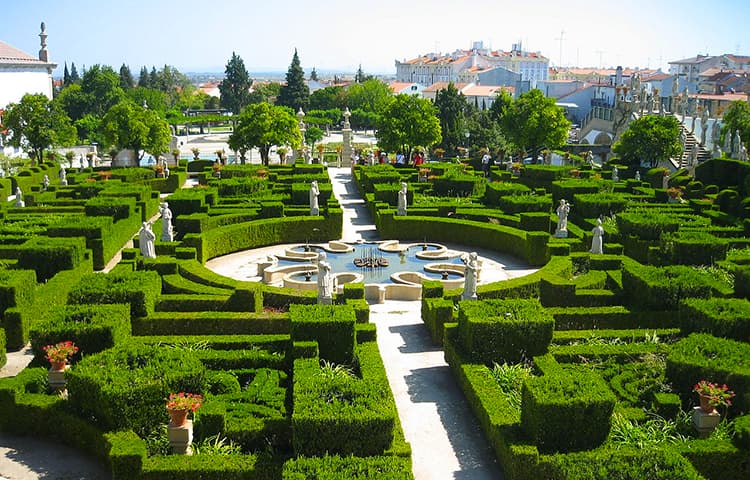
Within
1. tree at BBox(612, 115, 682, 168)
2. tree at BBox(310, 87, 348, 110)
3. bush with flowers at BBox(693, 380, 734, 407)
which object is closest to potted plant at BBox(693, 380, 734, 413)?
bush with flowers at BBox(693, 380, 734, 407)

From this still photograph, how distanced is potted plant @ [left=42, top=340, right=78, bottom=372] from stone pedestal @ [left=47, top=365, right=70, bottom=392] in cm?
7

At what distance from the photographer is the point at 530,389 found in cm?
1427

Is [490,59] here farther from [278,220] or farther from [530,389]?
[530,389]

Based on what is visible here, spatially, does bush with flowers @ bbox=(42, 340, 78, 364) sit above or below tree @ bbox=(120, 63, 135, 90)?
below

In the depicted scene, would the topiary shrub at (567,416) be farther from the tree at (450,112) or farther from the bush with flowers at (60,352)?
the tree at (450,112)

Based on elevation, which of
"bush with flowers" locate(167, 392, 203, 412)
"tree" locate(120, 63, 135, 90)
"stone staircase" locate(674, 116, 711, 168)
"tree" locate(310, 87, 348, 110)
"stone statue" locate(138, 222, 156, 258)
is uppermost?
"tree" locate(120, 63, 135, 90)

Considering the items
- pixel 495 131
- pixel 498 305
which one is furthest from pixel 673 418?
pixel 495 131

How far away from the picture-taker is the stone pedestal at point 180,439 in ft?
45.5

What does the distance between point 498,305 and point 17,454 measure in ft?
38.3

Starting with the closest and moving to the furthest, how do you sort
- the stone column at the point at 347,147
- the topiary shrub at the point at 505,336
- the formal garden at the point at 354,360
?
the formal garden at the point at 354,360 → the topiary shrub at the point at 505,336 → the stone column at the point at 347,147

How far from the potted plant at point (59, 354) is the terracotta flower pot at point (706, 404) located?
1381 centimetres

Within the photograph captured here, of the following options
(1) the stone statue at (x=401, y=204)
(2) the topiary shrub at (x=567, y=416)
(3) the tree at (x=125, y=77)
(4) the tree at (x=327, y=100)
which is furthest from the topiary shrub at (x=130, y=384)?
(3) the tree at (x=125, y=77)

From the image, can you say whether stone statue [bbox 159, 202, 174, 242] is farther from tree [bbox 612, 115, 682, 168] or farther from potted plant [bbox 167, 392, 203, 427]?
tree [bbox 612, 115, 682, 168]

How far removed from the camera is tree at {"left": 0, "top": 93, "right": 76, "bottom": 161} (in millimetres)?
49344
